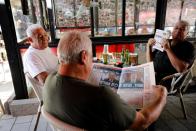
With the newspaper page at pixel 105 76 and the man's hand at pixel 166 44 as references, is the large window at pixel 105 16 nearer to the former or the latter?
the man's hand at pixel 166 44

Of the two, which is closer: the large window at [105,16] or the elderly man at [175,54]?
the elderly man at [175,54]

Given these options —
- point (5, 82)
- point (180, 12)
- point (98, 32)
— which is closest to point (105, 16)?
point (98, 32)

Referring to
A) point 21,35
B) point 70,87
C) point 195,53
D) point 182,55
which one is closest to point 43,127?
point 21,35

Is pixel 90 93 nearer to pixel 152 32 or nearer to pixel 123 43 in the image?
pixel 123 43

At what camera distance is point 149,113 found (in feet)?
3.08

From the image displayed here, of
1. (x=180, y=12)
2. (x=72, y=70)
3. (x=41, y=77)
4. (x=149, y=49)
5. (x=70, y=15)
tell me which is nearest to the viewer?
(x=72, y=70)

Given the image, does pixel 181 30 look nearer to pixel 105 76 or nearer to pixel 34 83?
pixel 105 76

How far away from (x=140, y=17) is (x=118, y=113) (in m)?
2.14

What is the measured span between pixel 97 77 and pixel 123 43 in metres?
1.31

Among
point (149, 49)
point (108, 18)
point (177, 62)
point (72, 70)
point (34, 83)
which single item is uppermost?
point (108, 18)

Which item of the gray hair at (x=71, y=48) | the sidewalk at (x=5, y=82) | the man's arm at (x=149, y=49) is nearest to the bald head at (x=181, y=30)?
the man's arm at (x=149, y=49)

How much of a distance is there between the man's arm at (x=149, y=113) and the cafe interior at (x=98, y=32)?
3.23 feet

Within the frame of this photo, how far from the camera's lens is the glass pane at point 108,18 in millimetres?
2441

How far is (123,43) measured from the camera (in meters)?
2.51
